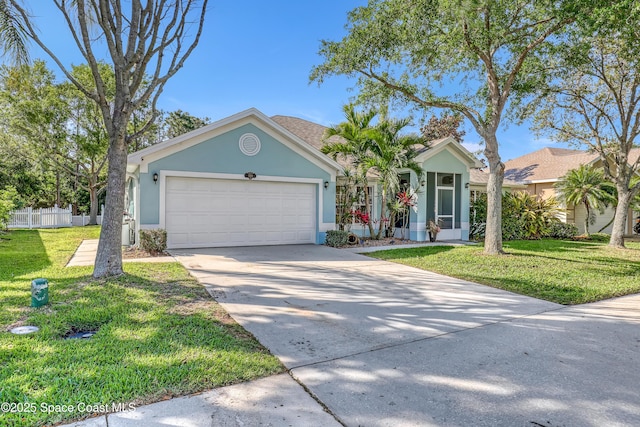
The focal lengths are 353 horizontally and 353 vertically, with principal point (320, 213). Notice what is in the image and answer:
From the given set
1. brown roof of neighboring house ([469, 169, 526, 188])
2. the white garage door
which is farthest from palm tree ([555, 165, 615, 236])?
the white garage door

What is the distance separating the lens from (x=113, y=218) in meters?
6.66

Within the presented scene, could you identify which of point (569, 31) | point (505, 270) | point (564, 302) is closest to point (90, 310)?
point (564, 302)

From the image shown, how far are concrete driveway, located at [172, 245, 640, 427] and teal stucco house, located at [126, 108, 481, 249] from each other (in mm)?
4293

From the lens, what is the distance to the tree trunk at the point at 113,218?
6.63 meters

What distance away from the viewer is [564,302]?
5.86m

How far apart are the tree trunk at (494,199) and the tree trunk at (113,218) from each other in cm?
969

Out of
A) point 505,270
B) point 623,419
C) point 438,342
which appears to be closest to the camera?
point 623,419

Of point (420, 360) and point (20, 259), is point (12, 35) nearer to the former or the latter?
point (20, 259)

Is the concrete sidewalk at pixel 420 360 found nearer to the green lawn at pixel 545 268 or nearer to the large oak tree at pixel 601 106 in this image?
the green lawn at pixel 545 268

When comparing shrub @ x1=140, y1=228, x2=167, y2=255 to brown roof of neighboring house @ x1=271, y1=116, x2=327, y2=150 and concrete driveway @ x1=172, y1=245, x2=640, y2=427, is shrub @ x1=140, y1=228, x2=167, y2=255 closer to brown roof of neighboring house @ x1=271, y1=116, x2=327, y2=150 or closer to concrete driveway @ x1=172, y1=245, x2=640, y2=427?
concrete driveway @ x1=172, y1=245, x2=640, y2=427

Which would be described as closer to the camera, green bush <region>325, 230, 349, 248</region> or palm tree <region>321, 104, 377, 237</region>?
green bush <region>325, 230, 349, 248</region>

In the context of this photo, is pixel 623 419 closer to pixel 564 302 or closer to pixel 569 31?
pixel 564 302

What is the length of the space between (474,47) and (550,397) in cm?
919

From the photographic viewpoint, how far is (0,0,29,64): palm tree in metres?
7.29
